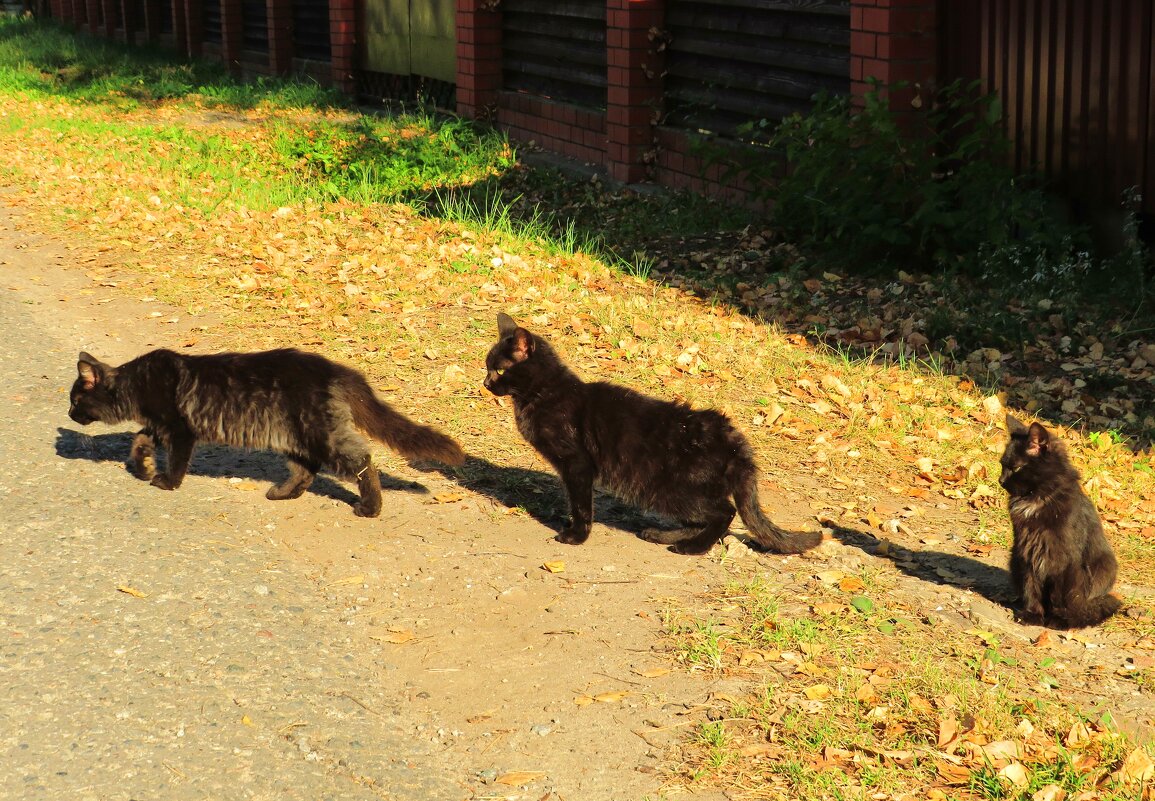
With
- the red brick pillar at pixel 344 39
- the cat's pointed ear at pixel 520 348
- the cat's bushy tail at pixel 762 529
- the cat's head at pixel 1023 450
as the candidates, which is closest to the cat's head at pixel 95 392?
the cat's pointed ear at pixel 520 348

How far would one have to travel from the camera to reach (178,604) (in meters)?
5.10

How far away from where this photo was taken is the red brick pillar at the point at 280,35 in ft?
76.5

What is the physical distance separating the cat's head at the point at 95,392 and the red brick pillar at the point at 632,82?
319 inches

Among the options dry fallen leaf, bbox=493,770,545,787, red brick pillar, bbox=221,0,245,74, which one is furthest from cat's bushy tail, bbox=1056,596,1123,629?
red brick pillar, bbox=221,0,245,74

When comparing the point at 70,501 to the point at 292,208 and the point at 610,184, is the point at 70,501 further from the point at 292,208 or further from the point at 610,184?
the point at 610,184

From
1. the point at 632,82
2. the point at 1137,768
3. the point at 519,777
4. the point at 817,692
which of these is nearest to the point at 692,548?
the point at 817,692

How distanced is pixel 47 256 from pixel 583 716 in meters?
8.64

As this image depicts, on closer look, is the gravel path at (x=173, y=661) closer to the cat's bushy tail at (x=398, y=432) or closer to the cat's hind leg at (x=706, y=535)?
the cat's bushy tail at (x=398, y=432)

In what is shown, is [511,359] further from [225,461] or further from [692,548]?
[225,461]

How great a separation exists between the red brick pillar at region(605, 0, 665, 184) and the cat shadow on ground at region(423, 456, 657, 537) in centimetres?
747

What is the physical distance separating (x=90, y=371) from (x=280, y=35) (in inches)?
728

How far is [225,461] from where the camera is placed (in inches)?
271

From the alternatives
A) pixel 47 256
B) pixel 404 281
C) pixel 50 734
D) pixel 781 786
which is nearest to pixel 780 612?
pixel 781 786

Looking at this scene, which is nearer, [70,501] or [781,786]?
[781,786]
